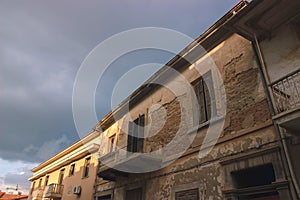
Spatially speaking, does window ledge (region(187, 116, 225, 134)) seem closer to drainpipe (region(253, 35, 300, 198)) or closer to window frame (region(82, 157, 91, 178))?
drainpipe (region(253, 35, 300, 198))

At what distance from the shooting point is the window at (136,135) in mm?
9750

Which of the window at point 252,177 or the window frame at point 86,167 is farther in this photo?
the window frame at point 86,167

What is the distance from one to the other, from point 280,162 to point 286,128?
29.2 inches

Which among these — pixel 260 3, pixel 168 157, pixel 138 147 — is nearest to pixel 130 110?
pixel 138 147

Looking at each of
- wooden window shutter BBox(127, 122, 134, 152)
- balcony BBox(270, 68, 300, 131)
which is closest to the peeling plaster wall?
balcony BBox(270, 68, 300, 131)

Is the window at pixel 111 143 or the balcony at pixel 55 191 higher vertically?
the window at pixel 111 143

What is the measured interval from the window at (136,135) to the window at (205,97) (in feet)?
10.7

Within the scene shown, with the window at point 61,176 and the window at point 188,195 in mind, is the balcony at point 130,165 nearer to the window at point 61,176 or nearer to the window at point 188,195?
the window at point 188,195

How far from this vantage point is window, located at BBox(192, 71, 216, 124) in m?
6.90

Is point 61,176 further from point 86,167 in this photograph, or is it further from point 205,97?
point 205,97

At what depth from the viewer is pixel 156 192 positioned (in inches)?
302

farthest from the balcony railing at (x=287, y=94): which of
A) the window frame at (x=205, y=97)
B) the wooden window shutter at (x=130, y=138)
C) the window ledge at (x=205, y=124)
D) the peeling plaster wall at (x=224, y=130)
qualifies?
the wooden window shutter at (x=130, y=138)

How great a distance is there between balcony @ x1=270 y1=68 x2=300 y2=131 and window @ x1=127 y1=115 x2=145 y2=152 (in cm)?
583

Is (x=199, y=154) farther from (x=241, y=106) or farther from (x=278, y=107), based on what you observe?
(x=278, y=107)
